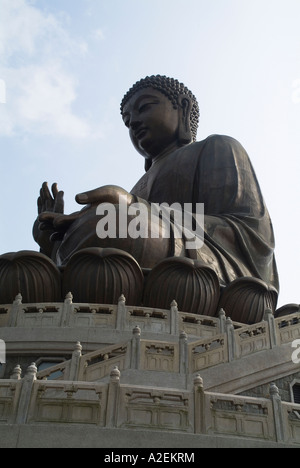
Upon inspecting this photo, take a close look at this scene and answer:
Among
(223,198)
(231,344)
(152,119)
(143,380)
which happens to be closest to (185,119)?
(152,119)

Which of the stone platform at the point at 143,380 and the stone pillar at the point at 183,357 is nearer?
the stone platform at the point at 143,380

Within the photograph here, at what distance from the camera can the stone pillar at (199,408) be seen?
4926 millimetres

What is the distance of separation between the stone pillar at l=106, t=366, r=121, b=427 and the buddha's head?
10.5m

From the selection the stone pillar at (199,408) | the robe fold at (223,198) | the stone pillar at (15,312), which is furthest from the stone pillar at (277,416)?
the robe fold at (223,198)

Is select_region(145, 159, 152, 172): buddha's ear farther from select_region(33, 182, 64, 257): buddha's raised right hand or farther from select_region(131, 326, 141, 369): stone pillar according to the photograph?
select_region(131, 326, 141, 369): stone pillar

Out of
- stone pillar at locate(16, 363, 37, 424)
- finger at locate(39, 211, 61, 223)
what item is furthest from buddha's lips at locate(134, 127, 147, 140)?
stone pillar at locate(16, 363, 37, 424)

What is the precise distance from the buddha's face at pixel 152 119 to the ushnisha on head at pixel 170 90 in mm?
87

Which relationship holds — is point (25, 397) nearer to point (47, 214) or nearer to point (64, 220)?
point (64, 220)

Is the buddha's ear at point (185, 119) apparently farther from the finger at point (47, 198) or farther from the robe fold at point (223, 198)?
the finger at point (47, 198)

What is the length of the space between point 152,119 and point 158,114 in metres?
0.17

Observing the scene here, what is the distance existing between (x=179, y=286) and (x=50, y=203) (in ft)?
11.7

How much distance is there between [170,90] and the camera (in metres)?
15.2

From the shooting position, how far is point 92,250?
9383mm
